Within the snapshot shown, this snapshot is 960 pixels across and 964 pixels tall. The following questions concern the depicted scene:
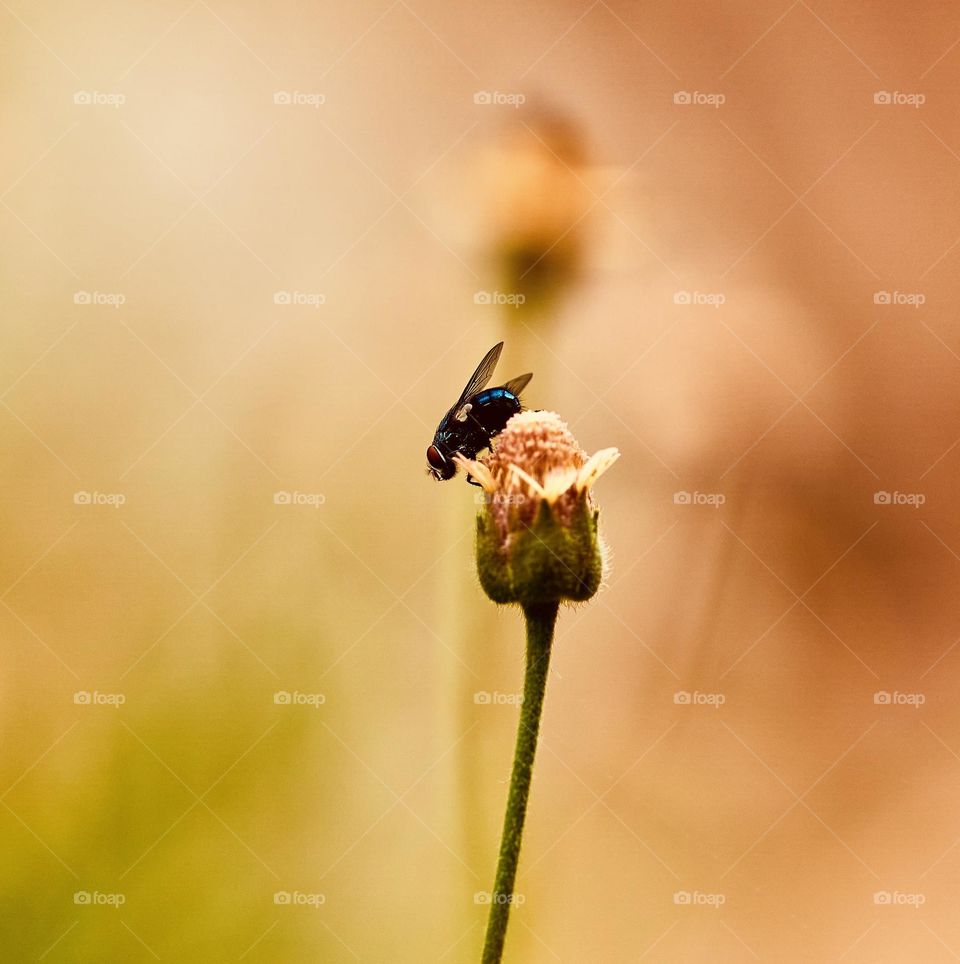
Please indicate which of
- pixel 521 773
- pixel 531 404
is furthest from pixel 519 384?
pixel 521 773

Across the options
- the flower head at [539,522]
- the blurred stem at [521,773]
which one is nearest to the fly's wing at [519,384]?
the flower head at [539,522]

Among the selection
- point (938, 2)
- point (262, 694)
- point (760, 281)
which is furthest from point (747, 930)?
point (938, 2)

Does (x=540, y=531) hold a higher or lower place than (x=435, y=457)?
lower

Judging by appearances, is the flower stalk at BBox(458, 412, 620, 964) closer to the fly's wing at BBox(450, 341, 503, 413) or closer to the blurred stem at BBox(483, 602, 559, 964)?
the blurred stem at BBox(483, 602, 559, 964)

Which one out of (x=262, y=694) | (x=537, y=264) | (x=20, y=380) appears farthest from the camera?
(x=20, y=380)

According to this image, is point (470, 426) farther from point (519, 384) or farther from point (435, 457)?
point (519, 384)

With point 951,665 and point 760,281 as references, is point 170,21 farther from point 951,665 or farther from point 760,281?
point 951,665
